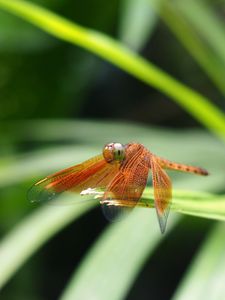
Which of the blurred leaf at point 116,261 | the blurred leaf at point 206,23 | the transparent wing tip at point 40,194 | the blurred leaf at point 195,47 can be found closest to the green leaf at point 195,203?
the transparent wing tip at point 40,194

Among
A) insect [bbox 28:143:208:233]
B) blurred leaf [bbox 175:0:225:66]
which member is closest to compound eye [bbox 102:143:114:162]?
insect [bbox 28:143:208:233]

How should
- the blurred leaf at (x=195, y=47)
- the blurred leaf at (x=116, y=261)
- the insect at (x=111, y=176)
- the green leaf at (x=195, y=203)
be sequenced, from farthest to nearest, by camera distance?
the blurred leaf at (x=195, y=47) → the blurred leaf at (x=116, y=261) → the insect at (x=111, y=176) → the green leaf at (x=195, y=203)

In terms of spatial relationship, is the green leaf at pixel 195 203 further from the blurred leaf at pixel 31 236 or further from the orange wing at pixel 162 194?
the blurred leaf at pixel 31 236

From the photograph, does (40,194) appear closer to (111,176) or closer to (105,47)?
(111,176)

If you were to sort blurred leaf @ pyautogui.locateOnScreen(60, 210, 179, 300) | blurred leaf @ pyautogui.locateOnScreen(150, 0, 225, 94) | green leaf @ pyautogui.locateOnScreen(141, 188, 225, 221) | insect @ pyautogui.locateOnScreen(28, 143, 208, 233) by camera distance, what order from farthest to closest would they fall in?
blurred leaf @ pyautogui.locateOnScreen(150, 0, 225, 94) → blurred leaf @ pyautogui.locateOnScreen(60, 210, 179, 300) → insect @ pyautogui.locateOnScreen(28, 143, 208, 233) → green leaf @ pyautogui.locateOnScreen(141, 188, 225, 221)

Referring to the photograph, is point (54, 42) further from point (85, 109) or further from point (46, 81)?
point (85, 109)

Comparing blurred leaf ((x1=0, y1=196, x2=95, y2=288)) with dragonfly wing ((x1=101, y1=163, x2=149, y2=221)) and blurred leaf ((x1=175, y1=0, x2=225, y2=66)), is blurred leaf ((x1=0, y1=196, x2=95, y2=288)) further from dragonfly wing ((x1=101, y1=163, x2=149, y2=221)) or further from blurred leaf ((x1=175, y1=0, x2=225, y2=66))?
blurred leaf ((x1=175, y1=0, x2=225, y2=66))

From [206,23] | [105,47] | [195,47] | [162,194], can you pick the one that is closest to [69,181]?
[162,194]
